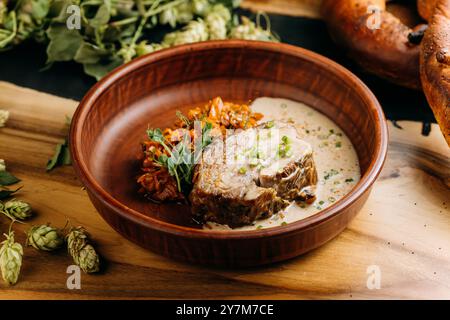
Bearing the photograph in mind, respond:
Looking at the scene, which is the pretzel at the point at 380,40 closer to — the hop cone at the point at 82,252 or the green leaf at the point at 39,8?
the green leaf at the point at 39,8

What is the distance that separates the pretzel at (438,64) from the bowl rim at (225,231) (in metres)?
0.34

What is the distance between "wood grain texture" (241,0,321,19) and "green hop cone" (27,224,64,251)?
2168 millimetres

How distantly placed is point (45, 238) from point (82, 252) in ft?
0.59

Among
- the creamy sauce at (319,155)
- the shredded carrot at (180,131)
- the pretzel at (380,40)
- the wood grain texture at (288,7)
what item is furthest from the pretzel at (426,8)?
the shredded carrot at (180,131)

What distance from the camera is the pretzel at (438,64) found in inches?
104

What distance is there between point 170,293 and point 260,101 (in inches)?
45.6

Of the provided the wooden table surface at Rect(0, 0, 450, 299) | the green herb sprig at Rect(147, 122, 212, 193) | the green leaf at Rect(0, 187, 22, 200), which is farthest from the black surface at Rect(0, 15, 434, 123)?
the green herb sprig at Rect(147, 122, 212, 193)

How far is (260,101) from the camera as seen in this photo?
293cm

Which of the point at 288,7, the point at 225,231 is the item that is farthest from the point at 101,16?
the point at 225,231

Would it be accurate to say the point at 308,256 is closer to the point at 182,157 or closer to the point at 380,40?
the point at 182,157

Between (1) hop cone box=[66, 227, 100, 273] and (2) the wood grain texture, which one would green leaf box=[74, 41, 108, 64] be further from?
(1) hop cone box=[66, 227, 100, 273]

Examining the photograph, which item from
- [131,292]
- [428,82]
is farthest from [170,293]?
[428,82]

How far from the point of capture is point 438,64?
2725 millimetres

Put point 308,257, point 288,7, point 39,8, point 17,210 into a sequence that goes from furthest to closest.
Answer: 1. point 288,7
2. point 39,8
3. point 17,210
4. point 308,257
